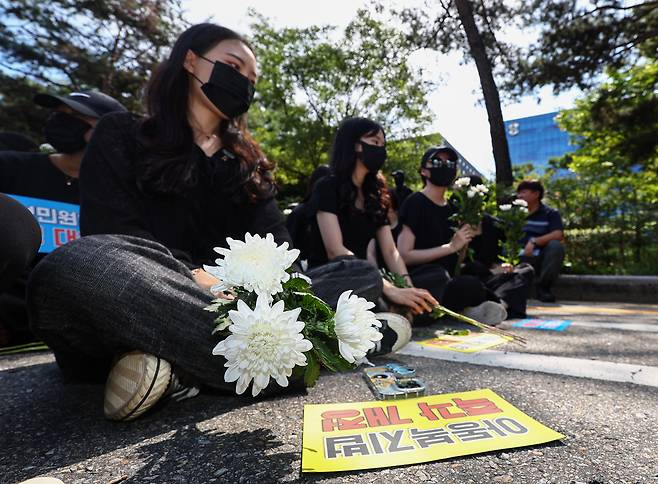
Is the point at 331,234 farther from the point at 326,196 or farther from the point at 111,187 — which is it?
the point at 111,187

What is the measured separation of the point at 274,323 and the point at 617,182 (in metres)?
9.46

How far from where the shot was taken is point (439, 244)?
3533 mm

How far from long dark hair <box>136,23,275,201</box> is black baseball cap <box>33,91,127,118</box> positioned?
117 cm

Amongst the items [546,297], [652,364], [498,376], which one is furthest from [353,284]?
[546,297]

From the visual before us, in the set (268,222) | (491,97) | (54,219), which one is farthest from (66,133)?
(491,97)

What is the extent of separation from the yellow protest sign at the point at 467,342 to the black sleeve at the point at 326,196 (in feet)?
3.31

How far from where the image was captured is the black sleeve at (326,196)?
285 cm

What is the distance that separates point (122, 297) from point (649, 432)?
146 centimetres

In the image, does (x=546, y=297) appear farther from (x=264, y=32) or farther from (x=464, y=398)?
(x=264, y=32)

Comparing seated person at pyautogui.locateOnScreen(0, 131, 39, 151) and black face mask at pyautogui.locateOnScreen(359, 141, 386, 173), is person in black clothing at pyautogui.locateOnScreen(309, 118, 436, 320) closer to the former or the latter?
black face mask at pyautogui.locateOnScreen(359, 141, 386, 173)

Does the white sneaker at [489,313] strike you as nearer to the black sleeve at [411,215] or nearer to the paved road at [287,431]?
the black sleeve at [411,215]

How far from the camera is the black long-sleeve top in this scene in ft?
5.24

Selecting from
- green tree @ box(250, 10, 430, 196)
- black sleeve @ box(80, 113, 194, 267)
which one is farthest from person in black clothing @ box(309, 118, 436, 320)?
green tree @ box(250, 10, 430, 196)

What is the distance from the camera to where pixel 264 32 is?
15.1m
